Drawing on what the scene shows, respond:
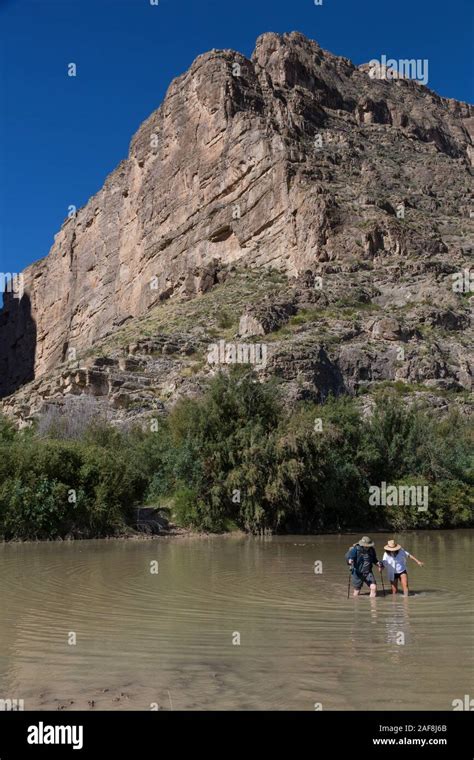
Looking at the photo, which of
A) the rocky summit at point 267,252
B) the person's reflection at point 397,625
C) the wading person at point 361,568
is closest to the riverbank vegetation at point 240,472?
the rocky summit at point 267,252

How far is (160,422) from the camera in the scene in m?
32.8

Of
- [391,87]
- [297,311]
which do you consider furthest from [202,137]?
[391,87]

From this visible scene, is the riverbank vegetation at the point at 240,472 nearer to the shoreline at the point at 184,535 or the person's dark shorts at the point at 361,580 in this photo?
the shoreline at the point at 184,535

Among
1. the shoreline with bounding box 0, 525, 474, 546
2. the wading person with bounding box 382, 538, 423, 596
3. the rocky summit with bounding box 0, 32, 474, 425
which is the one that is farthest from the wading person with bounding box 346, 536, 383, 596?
the rocky summit with bounding box 0, 32, 474, 425

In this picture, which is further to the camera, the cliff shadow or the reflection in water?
the cliff shadow

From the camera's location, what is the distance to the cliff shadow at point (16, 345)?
349 ft

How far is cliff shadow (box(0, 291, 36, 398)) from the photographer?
106500 millimetres

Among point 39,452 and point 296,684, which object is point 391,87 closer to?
point 39,452
